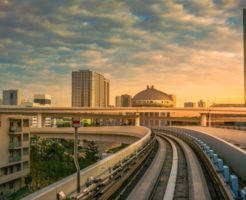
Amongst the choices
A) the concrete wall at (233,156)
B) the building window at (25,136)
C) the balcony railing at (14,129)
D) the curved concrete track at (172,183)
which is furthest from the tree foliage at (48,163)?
the concrete wall at (233,156)

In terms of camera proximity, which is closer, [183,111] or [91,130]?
[91,130]

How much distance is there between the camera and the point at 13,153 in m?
59.1

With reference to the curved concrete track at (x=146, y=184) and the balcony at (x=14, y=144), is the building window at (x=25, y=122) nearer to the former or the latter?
the balcony at (x=14, y=144)

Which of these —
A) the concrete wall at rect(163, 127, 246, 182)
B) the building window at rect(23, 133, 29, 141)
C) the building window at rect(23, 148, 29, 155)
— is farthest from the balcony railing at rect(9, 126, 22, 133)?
the concrete wall at rect(163, 127, 246, 182)

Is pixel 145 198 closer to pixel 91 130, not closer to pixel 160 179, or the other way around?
pixel 160 179

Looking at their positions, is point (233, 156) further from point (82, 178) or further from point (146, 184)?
point (82, 178)

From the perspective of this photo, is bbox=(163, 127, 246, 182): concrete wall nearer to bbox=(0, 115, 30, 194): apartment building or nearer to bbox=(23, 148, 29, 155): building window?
bbox=(0, 115, 30, 194): apartment building

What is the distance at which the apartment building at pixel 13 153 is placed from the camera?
182 feet

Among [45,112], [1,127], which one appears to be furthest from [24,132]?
[45,112]

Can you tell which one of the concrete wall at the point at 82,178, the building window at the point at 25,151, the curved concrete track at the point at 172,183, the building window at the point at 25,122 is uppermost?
the building window at the point at 25,122

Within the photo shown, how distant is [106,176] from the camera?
1421 cm

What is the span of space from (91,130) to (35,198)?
272 feet

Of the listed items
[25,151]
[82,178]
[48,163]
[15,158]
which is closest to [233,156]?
[82,178]

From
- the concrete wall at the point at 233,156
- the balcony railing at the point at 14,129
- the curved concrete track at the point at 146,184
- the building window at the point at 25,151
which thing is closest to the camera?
the curved concrete track at the point at 146,184
